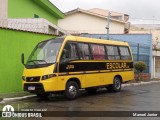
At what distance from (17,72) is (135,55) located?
15.4 meters

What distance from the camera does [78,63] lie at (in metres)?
14.9

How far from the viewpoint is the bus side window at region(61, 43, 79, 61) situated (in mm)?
14290

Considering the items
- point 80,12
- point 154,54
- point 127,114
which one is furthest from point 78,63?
point 80,12

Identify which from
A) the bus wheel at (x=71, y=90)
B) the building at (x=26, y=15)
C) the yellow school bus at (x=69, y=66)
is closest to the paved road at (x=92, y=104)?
the bus wheel at (x=71, y=90)

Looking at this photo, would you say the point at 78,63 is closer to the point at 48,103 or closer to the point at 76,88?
the point at 76,88

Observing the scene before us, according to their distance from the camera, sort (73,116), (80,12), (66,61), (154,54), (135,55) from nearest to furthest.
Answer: (73,116) → (66,61) → (135,55) → (154,54) → (80,12)

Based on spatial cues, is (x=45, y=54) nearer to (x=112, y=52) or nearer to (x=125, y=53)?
(x=112, y=52)

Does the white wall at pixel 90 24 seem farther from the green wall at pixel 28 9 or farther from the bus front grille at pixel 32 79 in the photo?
the bus front grille at pixel 32 79

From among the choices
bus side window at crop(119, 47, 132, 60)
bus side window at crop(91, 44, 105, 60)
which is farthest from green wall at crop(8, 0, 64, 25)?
bus side window at crop(119, 47, 132, 60)

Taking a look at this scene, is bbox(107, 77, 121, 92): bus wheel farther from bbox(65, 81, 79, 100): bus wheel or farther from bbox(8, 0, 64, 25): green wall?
bbox(8, 0, 64, 25): green wall

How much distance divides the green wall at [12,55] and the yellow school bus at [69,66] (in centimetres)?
124

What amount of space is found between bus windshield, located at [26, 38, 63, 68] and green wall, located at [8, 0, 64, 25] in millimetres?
5941

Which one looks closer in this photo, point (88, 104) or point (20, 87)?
point (88, 104)

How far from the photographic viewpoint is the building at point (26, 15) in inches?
744
